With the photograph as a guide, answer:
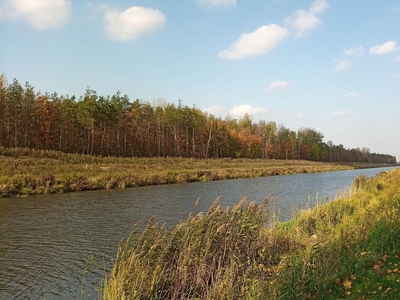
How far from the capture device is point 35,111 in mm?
47562

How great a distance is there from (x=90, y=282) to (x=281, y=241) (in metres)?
4.89

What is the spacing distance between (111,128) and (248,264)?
54301mm

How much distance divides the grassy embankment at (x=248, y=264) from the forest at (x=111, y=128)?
141ft

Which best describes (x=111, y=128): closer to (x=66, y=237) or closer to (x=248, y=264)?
(x=66, y=237)

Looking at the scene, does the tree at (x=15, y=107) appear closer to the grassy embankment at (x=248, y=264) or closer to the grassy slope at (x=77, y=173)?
the grassy slope at (x=77, y=173)

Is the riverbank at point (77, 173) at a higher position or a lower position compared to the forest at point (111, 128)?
lower

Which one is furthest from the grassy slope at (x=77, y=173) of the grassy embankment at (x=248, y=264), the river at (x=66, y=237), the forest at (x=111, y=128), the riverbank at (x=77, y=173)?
the grassy embankment at (x=248, y=264)

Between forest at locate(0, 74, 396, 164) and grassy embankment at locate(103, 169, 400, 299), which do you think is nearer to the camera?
grassy embankment at locate(103, 169, 400, 299)

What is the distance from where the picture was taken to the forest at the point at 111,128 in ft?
152

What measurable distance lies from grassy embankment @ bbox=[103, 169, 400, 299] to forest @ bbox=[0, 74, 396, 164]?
43101mm

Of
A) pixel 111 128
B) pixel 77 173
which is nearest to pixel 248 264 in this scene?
pixel 77 173

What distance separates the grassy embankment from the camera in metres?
5.51

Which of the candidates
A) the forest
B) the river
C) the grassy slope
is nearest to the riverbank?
the grassy slope

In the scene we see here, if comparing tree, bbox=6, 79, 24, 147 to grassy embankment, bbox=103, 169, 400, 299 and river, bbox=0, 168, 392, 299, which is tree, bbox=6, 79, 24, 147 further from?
grassy embankment, bbox=103, 169, 400, 299
